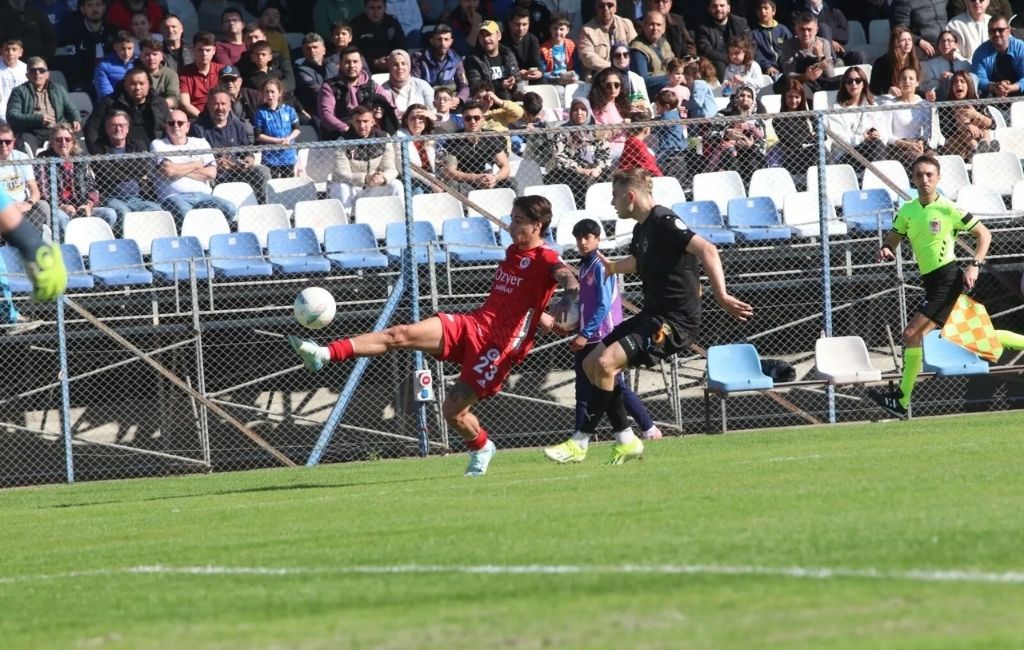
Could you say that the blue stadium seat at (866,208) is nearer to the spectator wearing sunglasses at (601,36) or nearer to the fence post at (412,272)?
the spectator wearing sunglasses at (601,36)

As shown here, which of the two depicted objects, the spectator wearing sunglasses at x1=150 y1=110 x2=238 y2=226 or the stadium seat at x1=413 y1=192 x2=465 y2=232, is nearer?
the spectator wearing sunglasses at x1=150 y1=110 x2=238 y2=226

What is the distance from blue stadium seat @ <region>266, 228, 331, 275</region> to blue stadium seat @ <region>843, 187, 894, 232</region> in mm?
5998

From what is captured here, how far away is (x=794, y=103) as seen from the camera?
1934cm

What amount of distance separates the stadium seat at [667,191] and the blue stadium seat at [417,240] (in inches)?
102

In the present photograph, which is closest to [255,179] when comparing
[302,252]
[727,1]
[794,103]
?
[302,252]

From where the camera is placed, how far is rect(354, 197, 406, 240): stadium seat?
18.0 meters

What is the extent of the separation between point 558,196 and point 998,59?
7147 mm

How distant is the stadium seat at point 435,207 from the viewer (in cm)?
1819

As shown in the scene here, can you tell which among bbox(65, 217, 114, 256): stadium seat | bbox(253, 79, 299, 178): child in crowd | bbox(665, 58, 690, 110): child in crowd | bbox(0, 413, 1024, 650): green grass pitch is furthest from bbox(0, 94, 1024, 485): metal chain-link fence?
bbox(0, 413, 1024, 650): green grass pitch

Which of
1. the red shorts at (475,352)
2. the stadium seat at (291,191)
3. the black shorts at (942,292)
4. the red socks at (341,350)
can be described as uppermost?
the stadium seat at (291,191)

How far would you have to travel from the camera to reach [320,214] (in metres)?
17.8

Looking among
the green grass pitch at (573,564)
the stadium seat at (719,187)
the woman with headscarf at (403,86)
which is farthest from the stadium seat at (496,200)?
the green grass pitch at (573,564)

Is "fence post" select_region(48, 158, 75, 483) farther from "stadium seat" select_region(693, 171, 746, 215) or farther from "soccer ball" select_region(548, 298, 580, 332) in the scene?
"stadium seat" select_region(693, 171, 746, 215)

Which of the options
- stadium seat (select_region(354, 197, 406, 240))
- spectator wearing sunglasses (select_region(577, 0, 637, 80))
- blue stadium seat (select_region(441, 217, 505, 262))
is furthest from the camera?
spectator wearing sunglasses (select_region(577, 0, 637, 80))
